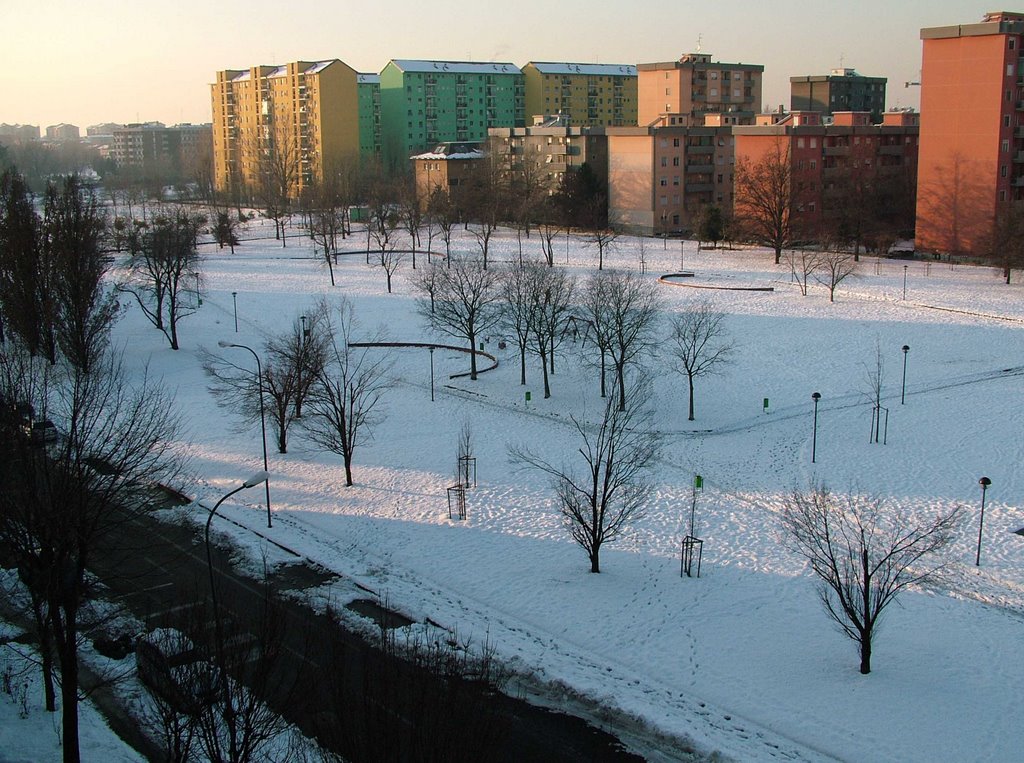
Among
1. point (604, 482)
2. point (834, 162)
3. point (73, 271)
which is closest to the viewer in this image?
point (604, 482)

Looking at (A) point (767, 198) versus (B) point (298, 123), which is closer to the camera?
(A) point (767, 198)

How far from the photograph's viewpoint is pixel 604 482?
20844 millimetres

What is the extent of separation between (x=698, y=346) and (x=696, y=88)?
186 feet

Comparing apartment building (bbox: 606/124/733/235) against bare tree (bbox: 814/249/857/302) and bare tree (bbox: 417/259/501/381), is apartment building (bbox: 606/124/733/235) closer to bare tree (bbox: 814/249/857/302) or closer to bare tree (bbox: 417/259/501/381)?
bare tree (bbox: 814/249/857/302)

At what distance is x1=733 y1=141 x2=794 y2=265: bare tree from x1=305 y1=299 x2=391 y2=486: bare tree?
2637 cm

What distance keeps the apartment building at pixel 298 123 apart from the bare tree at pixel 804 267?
54.5m

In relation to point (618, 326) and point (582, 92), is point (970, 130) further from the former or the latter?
point (582, 92)

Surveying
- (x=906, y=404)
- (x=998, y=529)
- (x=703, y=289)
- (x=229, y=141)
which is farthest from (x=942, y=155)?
(x=229, y=141)

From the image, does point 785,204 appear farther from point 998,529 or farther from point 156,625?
point 156,625

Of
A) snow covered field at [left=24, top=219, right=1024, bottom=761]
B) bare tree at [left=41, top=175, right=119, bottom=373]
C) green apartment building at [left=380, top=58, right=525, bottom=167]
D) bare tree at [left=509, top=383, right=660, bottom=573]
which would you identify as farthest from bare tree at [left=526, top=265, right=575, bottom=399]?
green apartment building at [left=380, top=58, right=525, bottom=167]

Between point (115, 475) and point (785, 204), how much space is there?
1987 inches

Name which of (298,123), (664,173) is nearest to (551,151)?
(664,173)

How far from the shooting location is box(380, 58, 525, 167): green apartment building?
114812mm

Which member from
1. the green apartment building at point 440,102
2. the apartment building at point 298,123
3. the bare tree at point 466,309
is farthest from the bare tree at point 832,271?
the green apartment building at point 440,102
